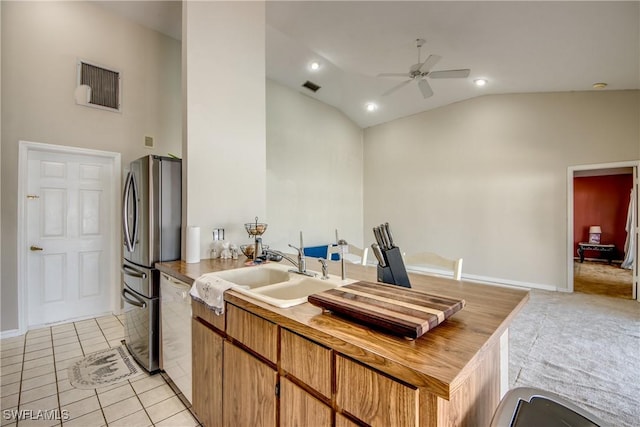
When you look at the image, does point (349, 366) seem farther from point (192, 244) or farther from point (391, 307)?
point (192, 244)

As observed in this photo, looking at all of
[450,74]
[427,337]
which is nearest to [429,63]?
[450,74]

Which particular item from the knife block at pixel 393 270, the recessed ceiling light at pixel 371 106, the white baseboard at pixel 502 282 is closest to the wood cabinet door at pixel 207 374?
the knife block at pixel 393 270

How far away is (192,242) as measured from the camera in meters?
2.28

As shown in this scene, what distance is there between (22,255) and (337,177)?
5.23 metres

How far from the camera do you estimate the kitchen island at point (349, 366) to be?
76 centimetres

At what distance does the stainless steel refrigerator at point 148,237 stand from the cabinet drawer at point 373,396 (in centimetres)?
188

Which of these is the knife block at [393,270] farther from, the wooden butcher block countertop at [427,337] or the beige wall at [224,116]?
the beige wall at [224,116]

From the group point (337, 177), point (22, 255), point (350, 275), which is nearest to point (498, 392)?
point (350, 275)

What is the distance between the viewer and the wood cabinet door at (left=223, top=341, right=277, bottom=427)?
120 centimetres

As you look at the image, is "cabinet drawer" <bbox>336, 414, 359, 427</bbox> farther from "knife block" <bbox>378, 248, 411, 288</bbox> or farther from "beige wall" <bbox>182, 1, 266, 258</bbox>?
"beige wall" <bbox>182, 1, 266, 258</bbox>

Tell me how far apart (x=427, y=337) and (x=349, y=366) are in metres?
0.27

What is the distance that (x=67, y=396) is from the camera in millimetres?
2033

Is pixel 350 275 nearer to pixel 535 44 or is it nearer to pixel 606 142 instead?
pixel 535 44

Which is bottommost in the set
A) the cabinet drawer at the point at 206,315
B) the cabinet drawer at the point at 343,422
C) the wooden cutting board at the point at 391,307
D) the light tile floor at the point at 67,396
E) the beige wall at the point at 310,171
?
the light tile floor at the point at 67,396
